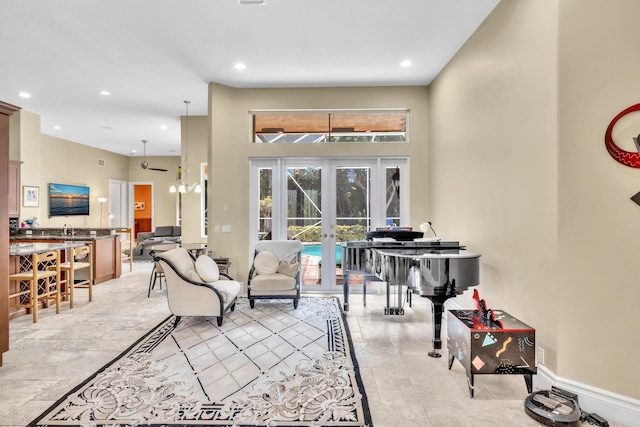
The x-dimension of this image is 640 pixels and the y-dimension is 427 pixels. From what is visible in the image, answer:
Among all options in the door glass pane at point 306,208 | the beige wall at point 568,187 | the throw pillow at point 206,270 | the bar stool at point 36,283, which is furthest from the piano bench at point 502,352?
the bar stool at point 36,283

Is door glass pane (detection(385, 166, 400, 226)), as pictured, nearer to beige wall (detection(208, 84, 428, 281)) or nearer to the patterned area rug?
beige wall (detection(208, 84, 428, 281))

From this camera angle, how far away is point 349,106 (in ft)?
17.0

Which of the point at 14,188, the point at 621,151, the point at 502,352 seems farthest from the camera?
the point at 14,188

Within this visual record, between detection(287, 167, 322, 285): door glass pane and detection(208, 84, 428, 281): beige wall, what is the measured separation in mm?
369

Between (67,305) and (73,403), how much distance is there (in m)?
3.13

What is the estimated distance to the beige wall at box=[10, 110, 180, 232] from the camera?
20.5 feet

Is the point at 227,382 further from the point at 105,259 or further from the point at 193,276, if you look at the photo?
the point at 105,259

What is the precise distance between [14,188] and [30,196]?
0.53 meters

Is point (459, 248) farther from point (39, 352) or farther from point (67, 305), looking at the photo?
point (67, 305)

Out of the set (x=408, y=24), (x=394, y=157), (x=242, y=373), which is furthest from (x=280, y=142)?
(x=242, y=373)

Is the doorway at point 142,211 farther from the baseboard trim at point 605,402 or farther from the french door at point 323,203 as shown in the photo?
the baseboard trim at point 605,402

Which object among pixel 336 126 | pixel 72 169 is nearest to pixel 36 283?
pixel 336 126

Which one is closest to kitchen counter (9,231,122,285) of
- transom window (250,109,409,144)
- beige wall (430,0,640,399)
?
transom window (250,109,409,144)

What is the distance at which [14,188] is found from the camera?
6035 millimetres
